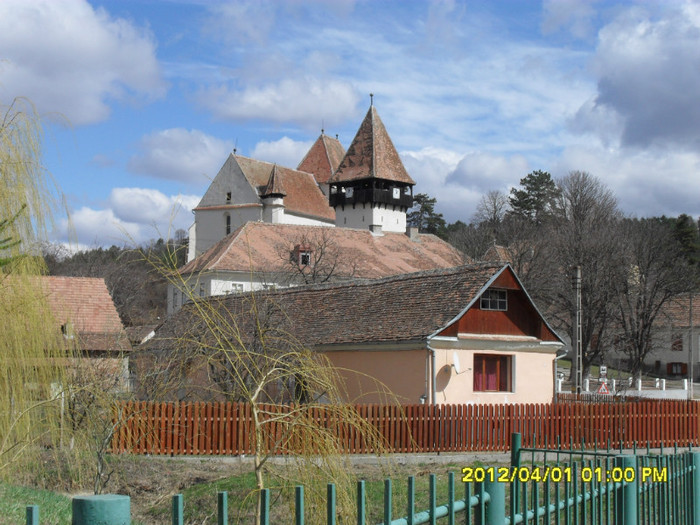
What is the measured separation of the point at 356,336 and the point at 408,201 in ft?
168

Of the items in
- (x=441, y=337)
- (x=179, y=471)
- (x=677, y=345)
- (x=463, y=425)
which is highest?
(x=441, y=337)

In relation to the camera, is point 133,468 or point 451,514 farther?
point 133,468

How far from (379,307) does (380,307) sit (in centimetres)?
6

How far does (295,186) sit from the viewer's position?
77750 millimetres

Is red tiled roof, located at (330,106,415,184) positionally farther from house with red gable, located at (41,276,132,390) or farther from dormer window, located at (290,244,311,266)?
house with red gable, located at (41,276,132,390)

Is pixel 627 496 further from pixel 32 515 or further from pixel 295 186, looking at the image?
pixel 295 186

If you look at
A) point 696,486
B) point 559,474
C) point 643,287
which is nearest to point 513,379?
point 696,486

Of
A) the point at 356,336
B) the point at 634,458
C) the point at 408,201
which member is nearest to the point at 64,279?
the point at 356,336

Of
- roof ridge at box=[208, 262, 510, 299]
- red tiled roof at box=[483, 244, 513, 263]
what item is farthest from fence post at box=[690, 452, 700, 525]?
red tiled roof at box=[483, 244, 513, 263]

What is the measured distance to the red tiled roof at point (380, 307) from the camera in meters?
25.5

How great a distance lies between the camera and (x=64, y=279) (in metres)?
34.6

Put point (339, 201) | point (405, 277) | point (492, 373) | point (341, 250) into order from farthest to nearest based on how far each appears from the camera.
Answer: point (339, 201)
point (341, 250)
point (405, 277)
point (492, 373)

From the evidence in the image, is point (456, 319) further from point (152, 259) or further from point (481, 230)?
point (481, 230)

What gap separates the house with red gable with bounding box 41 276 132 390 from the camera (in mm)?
7477
